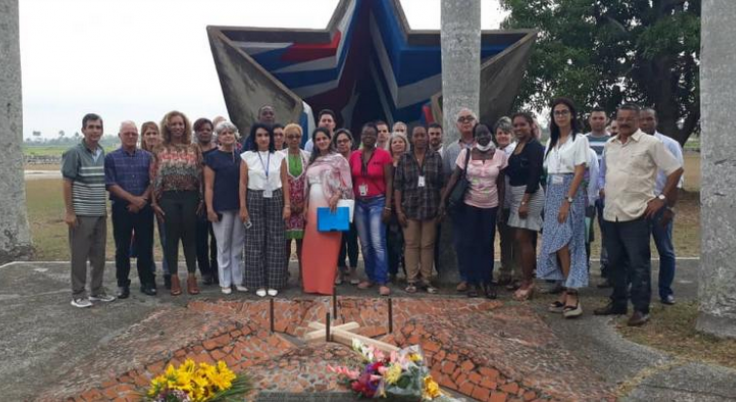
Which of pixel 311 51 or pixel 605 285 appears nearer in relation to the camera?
pixel 605 285

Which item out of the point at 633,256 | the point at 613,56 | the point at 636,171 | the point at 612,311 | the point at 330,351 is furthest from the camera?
the point at 613,56

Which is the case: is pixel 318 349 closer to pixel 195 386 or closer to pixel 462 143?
pixel 195 386

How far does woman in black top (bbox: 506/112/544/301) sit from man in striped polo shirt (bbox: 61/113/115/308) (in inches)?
145

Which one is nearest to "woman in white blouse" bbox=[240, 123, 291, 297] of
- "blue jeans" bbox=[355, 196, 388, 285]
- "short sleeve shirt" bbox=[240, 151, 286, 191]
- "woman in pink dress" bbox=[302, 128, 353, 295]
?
"short sleeve shirt" bbox=[240, 151, 286, 191]

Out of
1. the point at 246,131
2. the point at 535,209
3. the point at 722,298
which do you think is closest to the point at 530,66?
the point at 246,131

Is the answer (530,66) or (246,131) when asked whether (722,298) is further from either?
(530,66)

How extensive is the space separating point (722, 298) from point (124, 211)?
5024mm

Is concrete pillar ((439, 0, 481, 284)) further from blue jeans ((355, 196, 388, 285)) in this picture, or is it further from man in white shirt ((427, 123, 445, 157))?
blue jeans ((355, 196, 388, 285))

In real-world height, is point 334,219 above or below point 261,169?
below

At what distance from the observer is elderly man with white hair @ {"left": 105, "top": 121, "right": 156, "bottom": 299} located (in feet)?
18.7

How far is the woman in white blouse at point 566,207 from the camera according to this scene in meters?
5.11

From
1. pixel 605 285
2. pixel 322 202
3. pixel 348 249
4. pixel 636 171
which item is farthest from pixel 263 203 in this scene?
pixel 605 285

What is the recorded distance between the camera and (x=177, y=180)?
575 centimetres

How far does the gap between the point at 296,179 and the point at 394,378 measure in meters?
3.06
